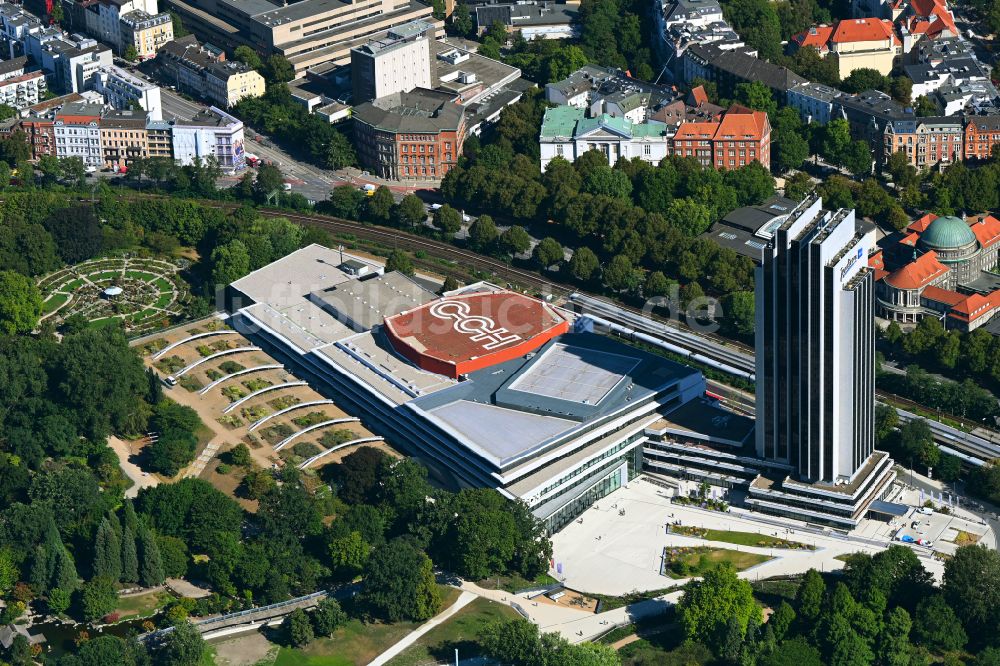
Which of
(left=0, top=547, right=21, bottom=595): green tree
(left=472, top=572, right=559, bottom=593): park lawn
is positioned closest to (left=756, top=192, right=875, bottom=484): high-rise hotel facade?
(left=472, top=572, right=559, bottom=593): park lawn

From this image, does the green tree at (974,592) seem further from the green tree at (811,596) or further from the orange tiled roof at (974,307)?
the orange tiled roof at (974,307)

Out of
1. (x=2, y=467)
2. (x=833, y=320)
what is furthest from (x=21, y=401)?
(x=833, y=320)

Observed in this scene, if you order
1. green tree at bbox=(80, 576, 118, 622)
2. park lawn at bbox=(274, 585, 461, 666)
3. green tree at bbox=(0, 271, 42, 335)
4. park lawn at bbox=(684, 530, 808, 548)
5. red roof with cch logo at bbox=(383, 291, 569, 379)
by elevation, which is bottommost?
park lawn at bbox=(274, 585, 461, 666)

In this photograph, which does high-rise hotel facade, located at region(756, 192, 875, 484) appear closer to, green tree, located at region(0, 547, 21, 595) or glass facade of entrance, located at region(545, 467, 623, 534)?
glass facade of entrance, located at region(545, 467, 623, 534)

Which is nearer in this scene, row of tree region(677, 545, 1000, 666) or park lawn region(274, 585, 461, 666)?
row of tree region(677, 545, 1000, 666)

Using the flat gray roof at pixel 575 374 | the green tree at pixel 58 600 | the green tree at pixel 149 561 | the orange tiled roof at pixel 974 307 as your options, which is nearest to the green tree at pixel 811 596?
the flat gray roof at pixel 575 374

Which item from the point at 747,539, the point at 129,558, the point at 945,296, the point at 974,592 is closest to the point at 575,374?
the point at 747,539

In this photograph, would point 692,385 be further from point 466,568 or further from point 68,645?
point 68,645

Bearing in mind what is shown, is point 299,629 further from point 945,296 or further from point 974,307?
point 945,296
